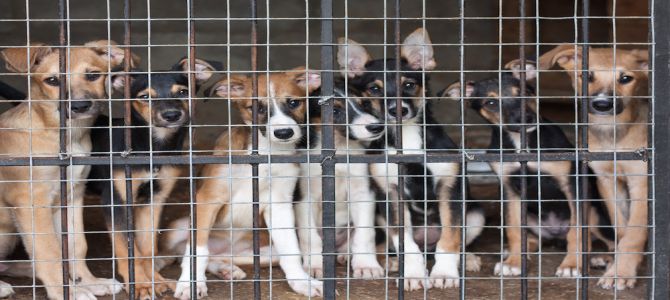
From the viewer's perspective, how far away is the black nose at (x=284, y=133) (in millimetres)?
5785

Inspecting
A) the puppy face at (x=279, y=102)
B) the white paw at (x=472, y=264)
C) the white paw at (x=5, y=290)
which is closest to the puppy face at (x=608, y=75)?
the white paw at (x=472, y=264)

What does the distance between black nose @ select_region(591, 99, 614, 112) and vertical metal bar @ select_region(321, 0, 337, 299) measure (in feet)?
6.78

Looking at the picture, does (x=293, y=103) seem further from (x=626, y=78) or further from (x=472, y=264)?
(x=626, y=78)

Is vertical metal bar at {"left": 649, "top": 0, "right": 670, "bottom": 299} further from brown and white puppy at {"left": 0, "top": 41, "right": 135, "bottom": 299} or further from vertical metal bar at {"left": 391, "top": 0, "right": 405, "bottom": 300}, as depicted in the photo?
brown and white puppy at {"left": 0, "top": 41, "right": 135, "bottom": 299}

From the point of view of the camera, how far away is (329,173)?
4852 mm

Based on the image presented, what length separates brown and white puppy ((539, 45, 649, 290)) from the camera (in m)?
6.14

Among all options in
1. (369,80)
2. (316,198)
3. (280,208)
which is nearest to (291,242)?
(280,208)

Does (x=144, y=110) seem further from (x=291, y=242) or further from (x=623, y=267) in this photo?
(x=623, y=267)

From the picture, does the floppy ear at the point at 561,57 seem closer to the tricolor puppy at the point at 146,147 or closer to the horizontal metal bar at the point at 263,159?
the horizontal metal bar at the point at 263,159

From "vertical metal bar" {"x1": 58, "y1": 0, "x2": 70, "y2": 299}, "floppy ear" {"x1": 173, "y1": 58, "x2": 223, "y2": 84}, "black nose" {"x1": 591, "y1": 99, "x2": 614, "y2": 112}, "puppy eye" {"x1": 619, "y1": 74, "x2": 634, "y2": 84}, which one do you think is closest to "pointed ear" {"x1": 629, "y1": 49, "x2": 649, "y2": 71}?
"puppy eye" {"x1": 619, "y1": 74, "x2": 634, "y2": 84}

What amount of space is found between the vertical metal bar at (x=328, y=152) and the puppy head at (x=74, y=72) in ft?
5.14

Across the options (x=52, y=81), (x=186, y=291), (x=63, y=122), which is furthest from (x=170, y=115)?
(x=186, y=291)

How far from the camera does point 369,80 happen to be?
21.3 ft

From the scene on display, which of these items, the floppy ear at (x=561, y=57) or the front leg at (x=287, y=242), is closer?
the front leg at (x=287, y=242)
